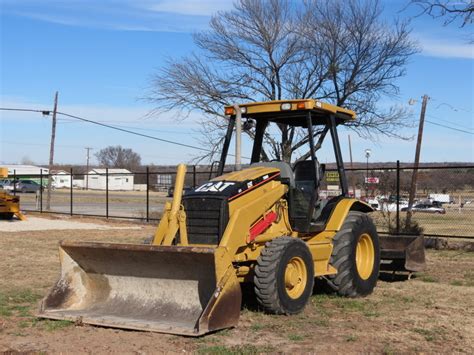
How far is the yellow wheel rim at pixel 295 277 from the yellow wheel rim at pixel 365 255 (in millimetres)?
1881

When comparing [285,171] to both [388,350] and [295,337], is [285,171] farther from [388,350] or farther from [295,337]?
[388,350]

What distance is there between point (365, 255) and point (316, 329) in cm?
283

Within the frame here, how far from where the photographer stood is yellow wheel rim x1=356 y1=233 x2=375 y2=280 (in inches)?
364

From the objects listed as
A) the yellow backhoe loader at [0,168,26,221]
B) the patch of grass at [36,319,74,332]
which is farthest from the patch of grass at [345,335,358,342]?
the yellow backhoe loader at [0,168,26,221]

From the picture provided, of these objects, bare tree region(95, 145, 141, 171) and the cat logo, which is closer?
the cat logo

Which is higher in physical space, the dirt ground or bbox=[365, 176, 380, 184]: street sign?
bbox=[365, 176, 380, 184]: street sign

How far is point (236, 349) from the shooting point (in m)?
5.95

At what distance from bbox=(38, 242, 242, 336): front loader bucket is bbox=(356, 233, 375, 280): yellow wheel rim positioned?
3.18 meters

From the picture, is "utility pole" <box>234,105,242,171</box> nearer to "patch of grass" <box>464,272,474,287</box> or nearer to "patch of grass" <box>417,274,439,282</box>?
"patch of grass" <box>417,274,439,282</box>

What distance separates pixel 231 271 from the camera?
655 centimetres

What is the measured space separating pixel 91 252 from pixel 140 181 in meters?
87.2

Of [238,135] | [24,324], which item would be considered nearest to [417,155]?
[238,135]

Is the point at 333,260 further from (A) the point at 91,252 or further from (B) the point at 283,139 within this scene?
(B) the point at 283,139

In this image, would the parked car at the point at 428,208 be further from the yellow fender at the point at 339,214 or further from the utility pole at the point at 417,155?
the yellow fender at the point at 339,214
